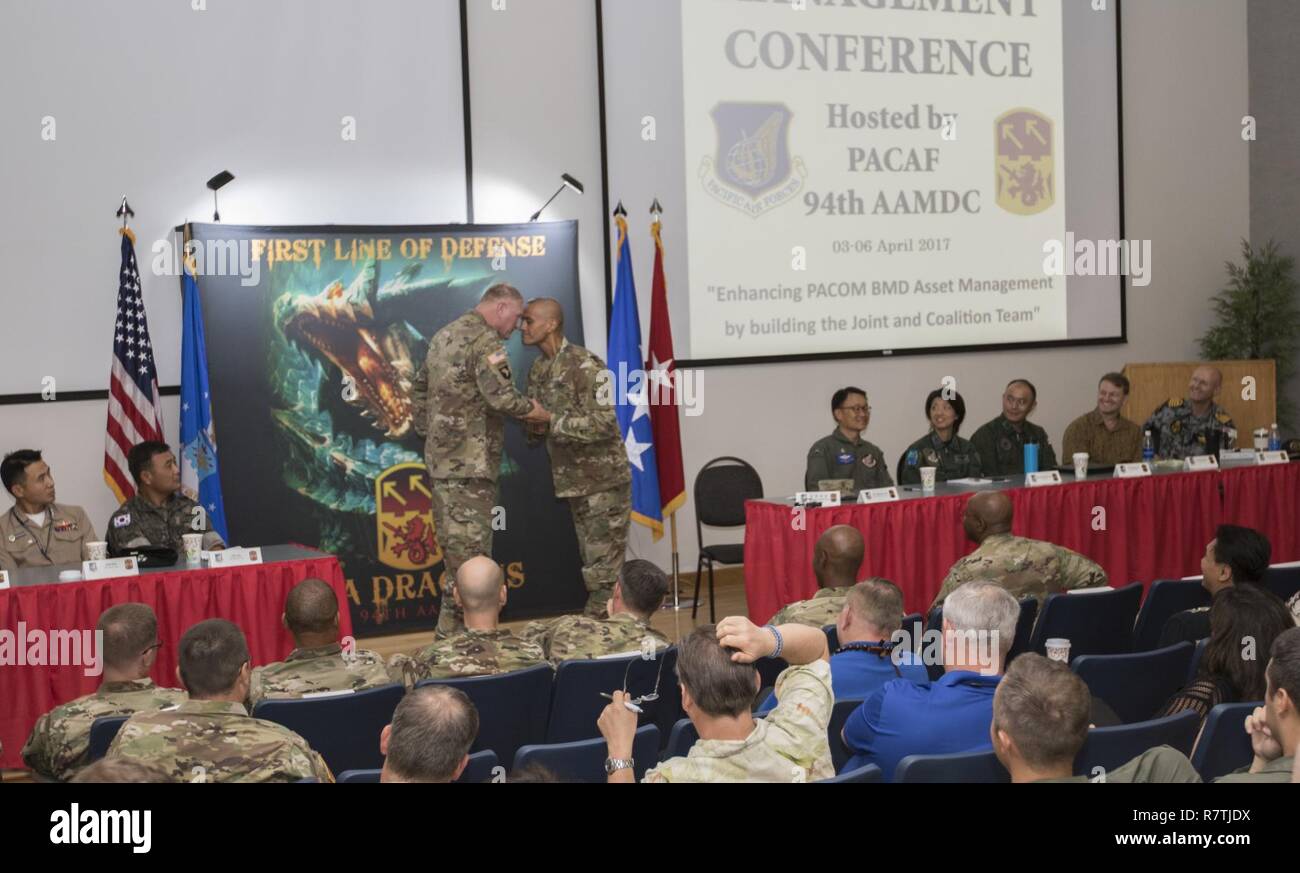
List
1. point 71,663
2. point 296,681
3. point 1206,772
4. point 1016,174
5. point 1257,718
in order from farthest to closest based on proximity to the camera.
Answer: point 1016,174 < point 71,663 < point 296,681 < point 1206,772 < point 1257,718

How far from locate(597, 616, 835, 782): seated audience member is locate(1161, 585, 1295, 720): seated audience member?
119 cm

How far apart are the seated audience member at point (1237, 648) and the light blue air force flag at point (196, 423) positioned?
15.0 feet

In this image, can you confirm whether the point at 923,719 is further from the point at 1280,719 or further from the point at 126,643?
the point at 126,643

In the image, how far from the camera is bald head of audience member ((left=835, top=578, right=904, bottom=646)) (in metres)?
3.32

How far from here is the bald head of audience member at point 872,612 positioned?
10.9ft

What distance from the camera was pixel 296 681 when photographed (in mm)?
3391

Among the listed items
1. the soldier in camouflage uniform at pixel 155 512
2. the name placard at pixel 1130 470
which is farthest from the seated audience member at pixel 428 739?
the name placard at pixel 1130 470

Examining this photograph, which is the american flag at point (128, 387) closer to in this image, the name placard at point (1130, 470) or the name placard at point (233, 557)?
the name placard at point (233, 557)

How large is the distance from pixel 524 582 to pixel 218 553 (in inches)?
93.0

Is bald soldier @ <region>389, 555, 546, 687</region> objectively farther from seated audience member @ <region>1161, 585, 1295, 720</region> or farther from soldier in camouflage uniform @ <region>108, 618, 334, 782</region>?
seated audience member @ <region>1161, 585, 1295, 720</region>

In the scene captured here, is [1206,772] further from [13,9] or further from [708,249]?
[13,9]

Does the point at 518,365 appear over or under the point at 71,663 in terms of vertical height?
over

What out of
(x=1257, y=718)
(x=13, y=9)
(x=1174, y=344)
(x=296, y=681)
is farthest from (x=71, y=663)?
(x=1174, y=344)

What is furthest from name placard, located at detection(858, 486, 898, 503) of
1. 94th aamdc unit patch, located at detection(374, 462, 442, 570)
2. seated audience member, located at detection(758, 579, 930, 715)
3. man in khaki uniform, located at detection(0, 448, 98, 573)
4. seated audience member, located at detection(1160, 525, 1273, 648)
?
man in khaki uniform, located at detection(0, 448, 98, 573)
